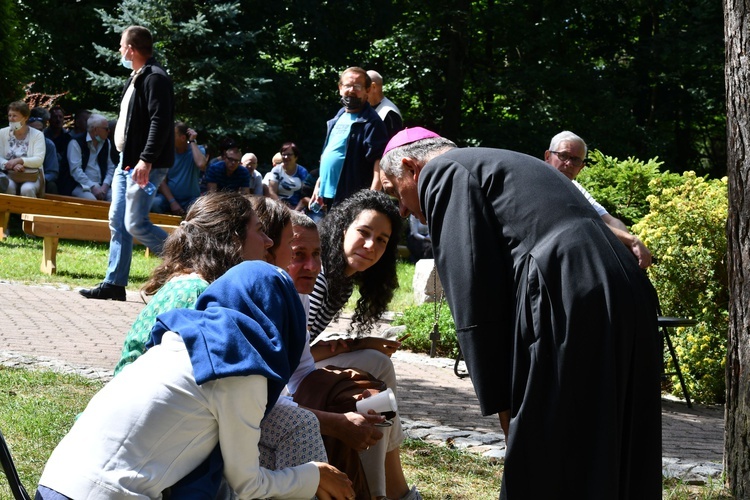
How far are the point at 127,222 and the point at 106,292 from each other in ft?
2.75

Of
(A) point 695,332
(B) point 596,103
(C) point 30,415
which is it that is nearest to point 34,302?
(C) point 30,415

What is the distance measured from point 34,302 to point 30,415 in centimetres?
405

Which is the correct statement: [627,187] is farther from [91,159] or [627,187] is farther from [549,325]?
[549,325]

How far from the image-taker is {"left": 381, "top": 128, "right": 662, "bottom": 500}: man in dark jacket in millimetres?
2967

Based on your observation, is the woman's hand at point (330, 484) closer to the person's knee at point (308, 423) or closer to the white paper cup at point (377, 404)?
the person's knee at point (308, 423)

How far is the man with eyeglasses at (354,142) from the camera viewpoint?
26.1ft

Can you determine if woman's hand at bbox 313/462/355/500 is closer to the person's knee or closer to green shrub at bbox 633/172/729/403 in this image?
the person's knee

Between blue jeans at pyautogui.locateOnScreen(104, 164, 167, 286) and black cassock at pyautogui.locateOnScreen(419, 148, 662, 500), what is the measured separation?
19.3ft

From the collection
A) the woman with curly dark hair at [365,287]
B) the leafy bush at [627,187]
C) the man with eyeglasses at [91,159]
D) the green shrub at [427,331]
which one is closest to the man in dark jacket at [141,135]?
the green shrub at [427,331]

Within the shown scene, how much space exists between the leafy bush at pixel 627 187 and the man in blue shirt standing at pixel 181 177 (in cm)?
564

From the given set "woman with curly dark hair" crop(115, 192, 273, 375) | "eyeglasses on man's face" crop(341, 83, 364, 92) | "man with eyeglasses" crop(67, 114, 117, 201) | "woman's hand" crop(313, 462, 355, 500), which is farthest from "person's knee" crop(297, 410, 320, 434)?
"man with eyeglasses" crop(67, 114, 117, 201)

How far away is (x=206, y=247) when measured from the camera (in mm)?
Result: 3371

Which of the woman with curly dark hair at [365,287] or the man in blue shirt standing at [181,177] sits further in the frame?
the man in blue shirt standing at [181,177]

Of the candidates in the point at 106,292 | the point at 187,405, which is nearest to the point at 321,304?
the point at 187,405
